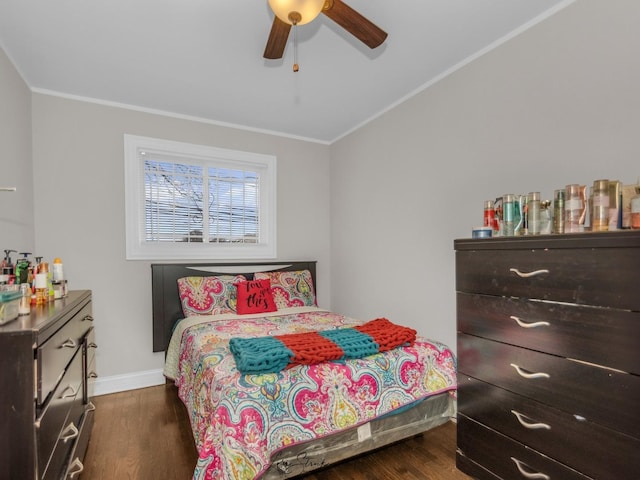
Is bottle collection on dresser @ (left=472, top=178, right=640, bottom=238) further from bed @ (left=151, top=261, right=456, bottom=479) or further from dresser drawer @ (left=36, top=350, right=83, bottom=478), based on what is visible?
dresser drawer @ (left=36, top=350, right=83, bottom=478)

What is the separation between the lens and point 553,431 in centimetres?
135

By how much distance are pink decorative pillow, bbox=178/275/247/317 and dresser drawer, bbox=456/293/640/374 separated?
2015mm

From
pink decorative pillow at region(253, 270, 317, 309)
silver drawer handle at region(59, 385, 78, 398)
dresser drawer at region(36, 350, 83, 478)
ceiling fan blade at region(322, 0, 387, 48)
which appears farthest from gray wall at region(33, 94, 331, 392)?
ceiling fan blade at region(322, 0, 387, 48)

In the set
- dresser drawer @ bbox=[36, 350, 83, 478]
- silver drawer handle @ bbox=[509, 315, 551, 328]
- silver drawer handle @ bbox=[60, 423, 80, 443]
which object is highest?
silver drawer handle @ bbox=[509, 315, 551, 328]

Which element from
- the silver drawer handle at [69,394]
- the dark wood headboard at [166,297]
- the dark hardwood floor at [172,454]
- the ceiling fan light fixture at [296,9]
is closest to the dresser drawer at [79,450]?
the dark hardwood floor at [172,454]

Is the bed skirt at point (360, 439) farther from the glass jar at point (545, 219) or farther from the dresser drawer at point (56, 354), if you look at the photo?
the glass jar at point (545, 219)

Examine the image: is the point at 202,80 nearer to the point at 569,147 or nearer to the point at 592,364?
the point at 569,147

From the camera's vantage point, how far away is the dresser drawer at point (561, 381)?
45.4 inches

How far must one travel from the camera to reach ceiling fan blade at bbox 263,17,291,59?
59.6 inches

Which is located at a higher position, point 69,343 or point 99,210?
point 99,210

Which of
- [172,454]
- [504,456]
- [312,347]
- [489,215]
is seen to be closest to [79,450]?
[172,454]

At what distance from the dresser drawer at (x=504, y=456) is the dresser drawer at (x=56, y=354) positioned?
72.0 inches

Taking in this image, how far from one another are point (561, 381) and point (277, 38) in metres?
1.93

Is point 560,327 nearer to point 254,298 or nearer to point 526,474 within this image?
point 526,474
